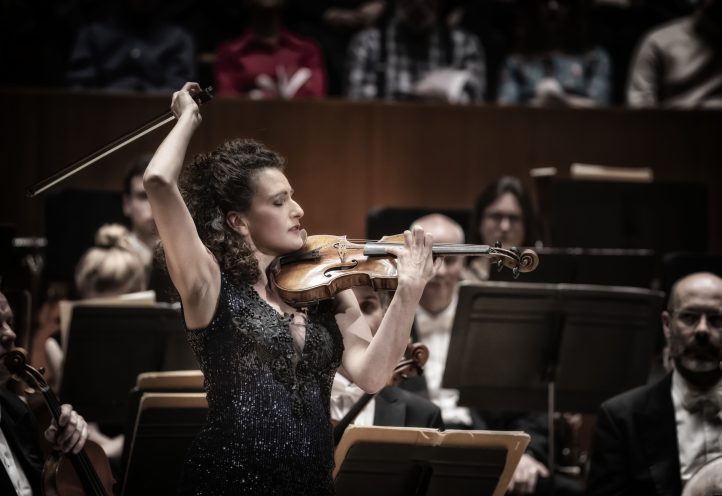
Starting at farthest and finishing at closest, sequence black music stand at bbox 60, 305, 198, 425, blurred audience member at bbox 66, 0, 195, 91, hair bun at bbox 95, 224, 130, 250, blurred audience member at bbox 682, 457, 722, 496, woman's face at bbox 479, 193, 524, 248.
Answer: blurred audience member at bbox 66, 0, 195, 91 < woman's face at bbox 479, 193, 524, 248 < hair bun at bbox 95, 224, 130, 250 < black music stand at bbox 60, 305, 198, 425 < blurred audience member at bbox 682, 457, 722, 496

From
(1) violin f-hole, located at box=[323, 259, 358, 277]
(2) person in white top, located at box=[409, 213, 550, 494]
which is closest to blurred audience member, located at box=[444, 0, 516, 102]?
(2) person in white top, located at box=[409, 213, 550, 494]

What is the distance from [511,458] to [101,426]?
6.43ft

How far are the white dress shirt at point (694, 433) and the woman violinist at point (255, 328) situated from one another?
4.67 ft

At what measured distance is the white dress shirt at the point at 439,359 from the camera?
3926 millimetres

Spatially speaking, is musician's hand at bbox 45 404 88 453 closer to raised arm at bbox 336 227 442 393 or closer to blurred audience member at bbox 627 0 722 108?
raised arm at bbox 336 227 442 393

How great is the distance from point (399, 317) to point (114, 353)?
1530 millimetres

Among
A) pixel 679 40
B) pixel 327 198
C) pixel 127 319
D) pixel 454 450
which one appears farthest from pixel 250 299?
pixel 679 40

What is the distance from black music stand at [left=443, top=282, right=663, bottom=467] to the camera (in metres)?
3.47

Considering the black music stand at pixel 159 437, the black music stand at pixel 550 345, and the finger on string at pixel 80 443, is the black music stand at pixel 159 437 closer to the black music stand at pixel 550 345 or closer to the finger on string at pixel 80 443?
the finger on string at pixel 80 443

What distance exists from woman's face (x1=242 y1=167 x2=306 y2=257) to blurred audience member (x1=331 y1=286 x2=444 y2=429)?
0.73 m

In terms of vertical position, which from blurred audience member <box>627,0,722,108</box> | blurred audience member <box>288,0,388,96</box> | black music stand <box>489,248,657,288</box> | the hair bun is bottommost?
black music stand <box>489,248,657,288</box>

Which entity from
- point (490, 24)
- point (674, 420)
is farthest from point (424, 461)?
point (490, 24)

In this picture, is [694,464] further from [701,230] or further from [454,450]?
[701,230]

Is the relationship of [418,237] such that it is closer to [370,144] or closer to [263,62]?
[370,144]
